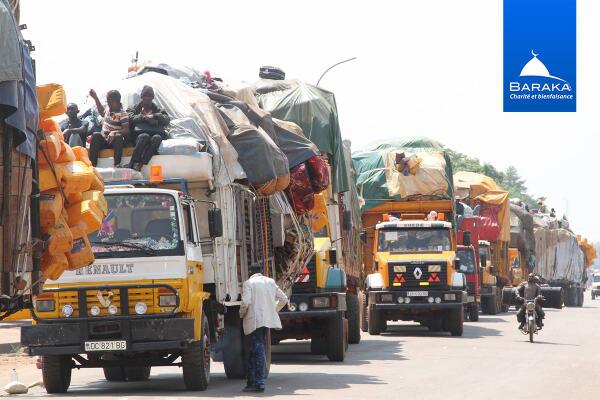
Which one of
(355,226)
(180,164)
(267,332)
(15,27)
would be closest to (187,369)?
(267,332)

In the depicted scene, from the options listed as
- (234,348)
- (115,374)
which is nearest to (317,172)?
(234,348)

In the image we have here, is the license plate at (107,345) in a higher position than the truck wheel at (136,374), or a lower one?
higher

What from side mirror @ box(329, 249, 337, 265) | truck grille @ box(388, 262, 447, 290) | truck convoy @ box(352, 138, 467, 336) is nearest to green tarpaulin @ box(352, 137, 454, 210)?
truck convoy @ box(352, 138, 467, 336)

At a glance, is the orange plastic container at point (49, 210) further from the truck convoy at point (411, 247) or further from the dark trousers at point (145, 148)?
the truck convoy at point (411, 247)

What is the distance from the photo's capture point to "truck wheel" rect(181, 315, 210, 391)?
14.9 metres

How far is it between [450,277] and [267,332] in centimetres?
1323

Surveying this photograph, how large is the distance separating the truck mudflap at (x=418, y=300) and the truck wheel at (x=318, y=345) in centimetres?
668

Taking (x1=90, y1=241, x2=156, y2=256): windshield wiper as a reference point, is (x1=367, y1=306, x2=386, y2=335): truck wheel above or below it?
below

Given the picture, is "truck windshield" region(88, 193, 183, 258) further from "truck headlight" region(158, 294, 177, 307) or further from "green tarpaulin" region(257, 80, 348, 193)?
"green tarpaulin" region(257, 80, 348, 193)

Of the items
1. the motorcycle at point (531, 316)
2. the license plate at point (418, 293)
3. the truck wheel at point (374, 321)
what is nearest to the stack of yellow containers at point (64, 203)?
the motorcycle at point (531, 316)

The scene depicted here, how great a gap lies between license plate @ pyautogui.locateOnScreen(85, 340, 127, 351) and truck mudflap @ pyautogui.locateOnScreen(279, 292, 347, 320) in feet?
20.8

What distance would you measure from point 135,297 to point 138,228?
0.80 m

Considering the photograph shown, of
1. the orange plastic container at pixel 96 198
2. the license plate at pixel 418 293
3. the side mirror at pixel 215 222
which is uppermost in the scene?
the orange plastic container at pixel 96 198

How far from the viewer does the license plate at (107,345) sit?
14477mm
